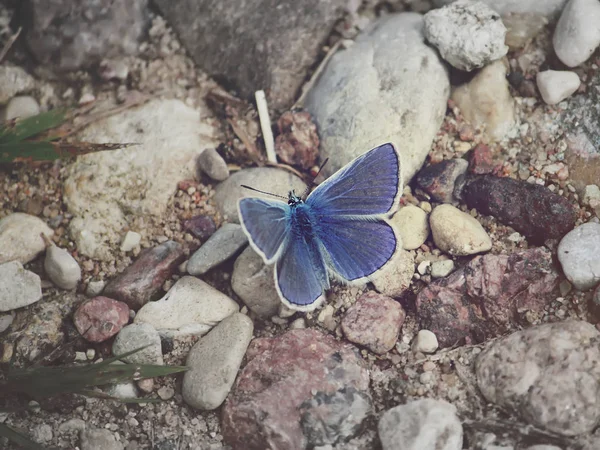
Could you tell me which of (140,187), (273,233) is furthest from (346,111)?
(140,187)

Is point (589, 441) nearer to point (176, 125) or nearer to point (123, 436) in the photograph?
point (123, 436)

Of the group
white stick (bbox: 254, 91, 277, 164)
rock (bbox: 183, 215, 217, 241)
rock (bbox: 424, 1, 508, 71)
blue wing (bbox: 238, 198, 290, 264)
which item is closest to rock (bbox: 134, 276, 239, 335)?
rock (bbox: 183, 215, 217, 241)

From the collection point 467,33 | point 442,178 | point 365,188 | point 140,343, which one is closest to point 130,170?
point 140,343

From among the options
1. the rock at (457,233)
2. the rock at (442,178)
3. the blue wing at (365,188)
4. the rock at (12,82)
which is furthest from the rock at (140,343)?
the rock at (12,82)

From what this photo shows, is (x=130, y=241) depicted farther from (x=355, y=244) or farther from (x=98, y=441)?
(x=355, y=244)

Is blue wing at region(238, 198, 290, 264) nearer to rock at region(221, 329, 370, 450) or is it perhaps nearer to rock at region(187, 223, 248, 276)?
rock at region(187, 223, 248, 276)

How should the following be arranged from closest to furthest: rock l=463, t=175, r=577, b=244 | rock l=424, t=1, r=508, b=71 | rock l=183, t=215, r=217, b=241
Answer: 1. rock l=463, t=175, r=577, b=244
2. rock l=424, t=1, r=508, b=71
3. rock l=183, t=215, r=217, b=241
